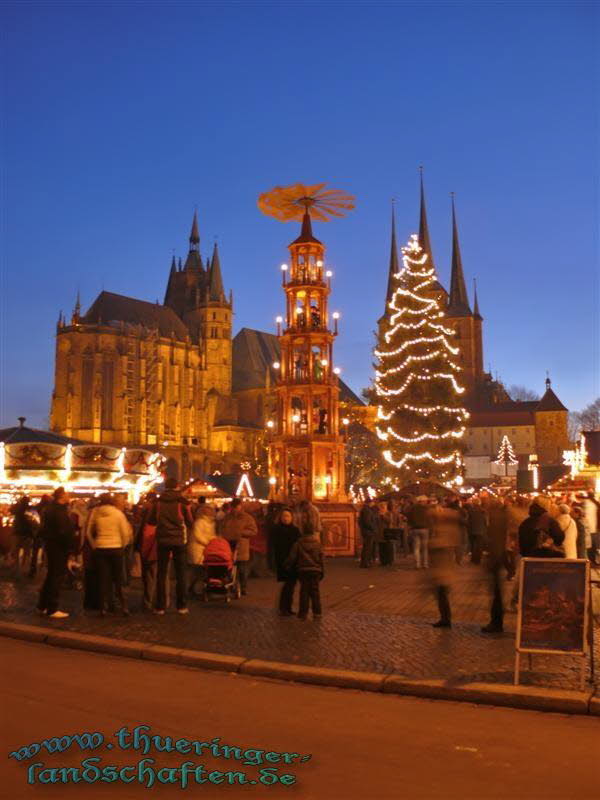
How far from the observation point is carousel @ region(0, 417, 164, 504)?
24.4 m

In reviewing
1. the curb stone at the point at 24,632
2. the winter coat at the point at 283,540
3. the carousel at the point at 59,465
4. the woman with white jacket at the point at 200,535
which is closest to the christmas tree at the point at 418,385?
the carousel at the point at 59,465

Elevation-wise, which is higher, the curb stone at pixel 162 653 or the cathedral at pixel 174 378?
the cathedral at pixel 174 378

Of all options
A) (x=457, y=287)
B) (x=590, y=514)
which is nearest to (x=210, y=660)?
(x=590, y=514)

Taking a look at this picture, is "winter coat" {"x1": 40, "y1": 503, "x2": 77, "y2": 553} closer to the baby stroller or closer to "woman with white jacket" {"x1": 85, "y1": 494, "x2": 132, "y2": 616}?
"woman with white jacket" {"x1": 85, "y1": 494, "x2": 132, "y2": 616}

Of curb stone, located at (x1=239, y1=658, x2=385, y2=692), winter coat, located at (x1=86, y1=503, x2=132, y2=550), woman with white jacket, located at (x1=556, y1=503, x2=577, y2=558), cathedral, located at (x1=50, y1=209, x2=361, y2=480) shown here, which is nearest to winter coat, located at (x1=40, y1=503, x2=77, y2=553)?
winter coat, located at (x1=86, y1=503, x2=132, y2=550)

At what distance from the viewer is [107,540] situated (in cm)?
1148

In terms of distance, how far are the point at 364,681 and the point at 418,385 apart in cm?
3490

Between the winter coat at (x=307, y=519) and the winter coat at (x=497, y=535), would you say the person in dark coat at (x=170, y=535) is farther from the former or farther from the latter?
the winter coat at (x=497, y=535)

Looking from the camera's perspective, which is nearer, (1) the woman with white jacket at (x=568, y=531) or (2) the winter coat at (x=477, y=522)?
(1) the woman with white jacket at (x=568, y=531)

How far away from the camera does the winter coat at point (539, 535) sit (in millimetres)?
9664

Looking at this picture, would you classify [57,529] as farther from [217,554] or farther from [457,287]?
[457,287]

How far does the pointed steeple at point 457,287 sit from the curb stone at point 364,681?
9883cm

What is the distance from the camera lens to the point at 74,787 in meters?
4.83

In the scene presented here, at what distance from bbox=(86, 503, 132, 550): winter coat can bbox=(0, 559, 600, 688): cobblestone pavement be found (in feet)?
3.32
